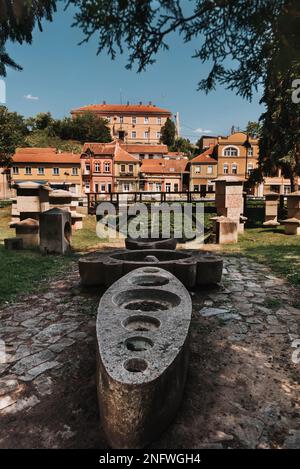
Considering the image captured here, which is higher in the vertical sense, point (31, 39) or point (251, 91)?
point (31, 39)

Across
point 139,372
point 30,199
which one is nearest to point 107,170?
point 30,199

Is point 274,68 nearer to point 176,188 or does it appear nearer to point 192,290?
point 192,290

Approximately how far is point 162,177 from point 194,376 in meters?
46.0

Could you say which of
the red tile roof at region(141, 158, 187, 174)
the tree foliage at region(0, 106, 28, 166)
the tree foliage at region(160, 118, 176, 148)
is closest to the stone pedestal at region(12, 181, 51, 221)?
the tree foliage at region(0, 106, 28, 166)

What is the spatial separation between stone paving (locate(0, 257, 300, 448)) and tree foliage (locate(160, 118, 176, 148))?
71.5 m

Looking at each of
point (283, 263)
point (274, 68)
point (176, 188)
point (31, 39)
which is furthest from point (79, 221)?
point (176, 188)

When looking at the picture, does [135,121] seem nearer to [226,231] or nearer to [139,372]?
[226,231]

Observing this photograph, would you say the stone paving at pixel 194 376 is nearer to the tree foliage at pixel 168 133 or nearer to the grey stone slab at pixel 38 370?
the grey stone slab at pixel 38 370

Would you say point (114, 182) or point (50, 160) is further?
point (114, 182)

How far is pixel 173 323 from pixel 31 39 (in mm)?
8481

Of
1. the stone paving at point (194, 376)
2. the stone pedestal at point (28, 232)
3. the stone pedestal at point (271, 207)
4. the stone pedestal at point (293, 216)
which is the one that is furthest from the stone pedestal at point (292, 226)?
the stone pedestal at point (28, 232)

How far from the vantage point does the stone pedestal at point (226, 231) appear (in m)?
10.1
